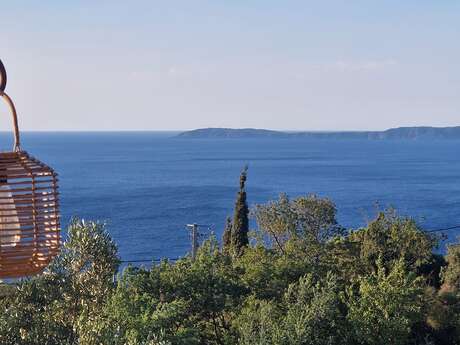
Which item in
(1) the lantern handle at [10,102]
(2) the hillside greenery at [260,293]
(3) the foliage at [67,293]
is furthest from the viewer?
(2) the hillside greenery at [260,293]

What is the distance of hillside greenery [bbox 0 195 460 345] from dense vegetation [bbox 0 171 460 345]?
0.02 meters

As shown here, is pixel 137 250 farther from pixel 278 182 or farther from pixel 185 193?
pixel 278 182

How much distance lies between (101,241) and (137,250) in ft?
136

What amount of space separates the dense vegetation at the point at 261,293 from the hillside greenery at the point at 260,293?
0.08ft

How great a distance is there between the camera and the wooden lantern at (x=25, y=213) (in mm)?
A: 3271

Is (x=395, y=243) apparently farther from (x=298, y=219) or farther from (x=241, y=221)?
(x=241, y=221)

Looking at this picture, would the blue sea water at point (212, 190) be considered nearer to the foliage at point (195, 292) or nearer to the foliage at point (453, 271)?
the foliage at point (453, 271)

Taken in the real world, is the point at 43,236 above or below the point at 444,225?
above

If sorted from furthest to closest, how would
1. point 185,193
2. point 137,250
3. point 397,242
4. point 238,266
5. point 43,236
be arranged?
point 185,193 < point 137,250 < point 397,242 < point 238,266 < point 43,236

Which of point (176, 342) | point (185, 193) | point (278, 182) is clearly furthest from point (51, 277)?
point (278, 182)

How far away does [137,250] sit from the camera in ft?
160

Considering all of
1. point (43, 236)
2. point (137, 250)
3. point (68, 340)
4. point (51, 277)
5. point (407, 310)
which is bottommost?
point (137, 250)

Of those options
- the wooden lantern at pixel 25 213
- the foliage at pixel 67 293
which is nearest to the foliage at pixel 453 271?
the foliage at pixel 67 293

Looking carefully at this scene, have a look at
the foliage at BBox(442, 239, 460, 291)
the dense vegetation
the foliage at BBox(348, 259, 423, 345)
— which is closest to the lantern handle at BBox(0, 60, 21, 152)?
the dense vegetation
